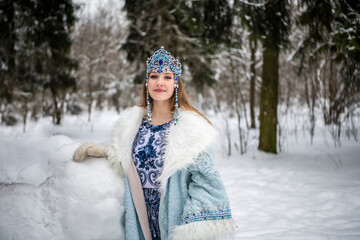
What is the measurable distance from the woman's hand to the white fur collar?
108mm

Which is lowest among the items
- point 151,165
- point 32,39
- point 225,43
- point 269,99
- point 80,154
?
point 151,165

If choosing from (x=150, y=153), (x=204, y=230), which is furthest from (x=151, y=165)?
(x=204, y=230)

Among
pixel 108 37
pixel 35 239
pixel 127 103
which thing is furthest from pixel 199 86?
pixel 127 103

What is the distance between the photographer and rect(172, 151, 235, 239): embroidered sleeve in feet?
4.45

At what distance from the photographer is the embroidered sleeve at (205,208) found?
4.45 feet

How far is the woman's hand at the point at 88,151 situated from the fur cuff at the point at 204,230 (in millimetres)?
723

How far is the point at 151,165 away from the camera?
160 centimetres

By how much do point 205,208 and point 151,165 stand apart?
1.53 feet

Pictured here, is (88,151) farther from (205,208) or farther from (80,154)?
(205,208)

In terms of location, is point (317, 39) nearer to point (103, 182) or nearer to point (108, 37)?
point (103, 182)

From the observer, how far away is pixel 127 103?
23.4 meters

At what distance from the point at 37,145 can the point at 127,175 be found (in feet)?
2.71

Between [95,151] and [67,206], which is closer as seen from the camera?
[67,206]

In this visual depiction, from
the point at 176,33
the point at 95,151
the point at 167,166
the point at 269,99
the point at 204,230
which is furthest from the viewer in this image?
the point at 176,33
